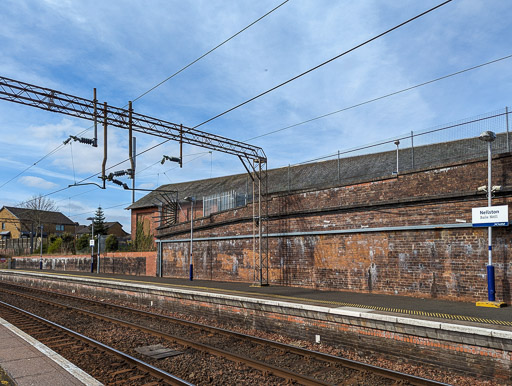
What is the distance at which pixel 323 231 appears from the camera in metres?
15.4

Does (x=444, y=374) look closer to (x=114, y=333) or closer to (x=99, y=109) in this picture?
(x=114, y=333)

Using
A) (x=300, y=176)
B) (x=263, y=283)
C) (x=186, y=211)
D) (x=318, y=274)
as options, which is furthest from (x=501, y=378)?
(x=186, y=211)

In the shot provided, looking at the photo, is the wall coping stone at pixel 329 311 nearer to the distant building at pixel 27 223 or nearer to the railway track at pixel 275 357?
the railway track at pixel 275 357

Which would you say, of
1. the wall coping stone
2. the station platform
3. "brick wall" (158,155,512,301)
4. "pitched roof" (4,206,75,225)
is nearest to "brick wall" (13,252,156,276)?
"brick wall" (158,155,512,301)

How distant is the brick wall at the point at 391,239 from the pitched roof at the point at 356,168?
0.79 metres

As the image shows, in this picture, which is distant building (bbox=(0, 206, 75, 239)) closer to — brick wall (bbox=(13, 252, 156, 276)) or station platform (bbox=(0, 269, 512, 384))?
brick wall (bbox=(13, 252, 156, 276))

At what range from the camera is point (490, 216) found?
1040 centimetres

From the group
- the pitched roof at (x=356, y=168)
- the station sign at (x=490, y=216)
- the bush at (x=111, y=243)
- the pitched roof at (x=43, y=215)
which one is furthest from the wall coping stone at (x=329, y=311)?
the pitched roof at (x=43, y=215)

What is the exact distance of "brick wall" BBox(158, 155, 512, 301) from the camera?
11.4 meters

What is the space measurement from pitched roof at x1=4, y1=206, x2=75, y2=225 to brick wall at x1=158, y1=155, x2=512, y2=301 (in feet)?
181

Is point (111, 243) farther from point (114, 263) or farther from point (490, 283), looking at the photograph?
point (490, 283)

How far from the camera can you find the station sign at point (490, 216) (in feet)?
33.2

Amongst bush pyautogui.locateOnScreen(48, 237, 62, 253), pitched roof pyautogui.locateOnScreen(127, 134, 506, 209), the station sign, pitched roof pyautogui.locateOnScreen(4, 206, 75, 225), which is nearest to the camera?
the station sign

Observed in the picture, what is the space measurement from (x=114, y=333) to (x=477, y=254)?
10528 mm
